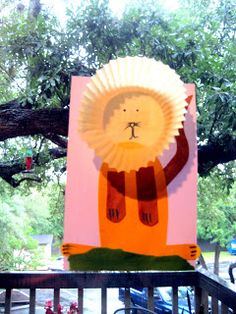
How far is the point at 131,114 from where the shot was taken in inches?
49.4

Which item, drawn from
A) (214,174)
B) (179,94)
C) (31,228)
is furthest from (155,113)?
(31,228)

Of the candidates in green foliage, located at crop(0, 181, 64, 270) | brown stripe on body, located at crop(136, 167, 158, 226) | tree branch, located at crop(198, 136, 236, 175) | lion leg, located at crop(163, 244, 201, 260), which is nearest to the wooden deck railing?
lion leg, located at crop(163, 244, 201, 260)

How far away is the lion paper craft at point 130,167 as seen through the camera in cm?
125

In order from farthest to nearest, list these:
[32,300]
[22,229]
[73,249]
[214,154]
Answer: [22,229] < [214,154] < [32,300] < [73,249]

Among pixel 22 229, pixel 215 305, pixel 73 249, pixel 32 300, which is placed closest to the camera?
pixel 73 249

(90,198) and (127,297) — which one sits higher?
(90,198)

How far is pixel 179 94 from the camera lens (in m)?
1.25

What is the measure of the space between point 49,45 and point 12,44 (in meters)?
0.21

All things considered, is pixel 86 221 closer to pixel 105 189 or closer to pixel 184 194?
pixel 105 189

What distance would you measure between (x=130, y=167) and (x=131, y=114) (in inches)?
7.7

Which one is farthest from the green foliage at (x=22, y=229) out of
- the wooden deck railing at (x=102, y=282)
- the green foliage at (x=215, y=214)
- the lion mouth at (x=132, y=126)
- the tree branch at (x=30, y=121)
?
the lion mouth at (x=132, y=126)

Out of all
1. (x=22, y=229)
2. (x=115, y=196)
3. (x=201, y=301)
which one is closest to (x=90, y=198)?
(x=115, y=196)

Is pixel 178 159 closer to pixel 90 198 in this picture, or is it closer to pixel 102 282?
pixel 90 198

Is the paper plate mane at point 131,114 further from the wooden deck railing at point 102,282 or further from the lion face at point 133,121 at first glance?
the wooden deck railing at point 102,282
